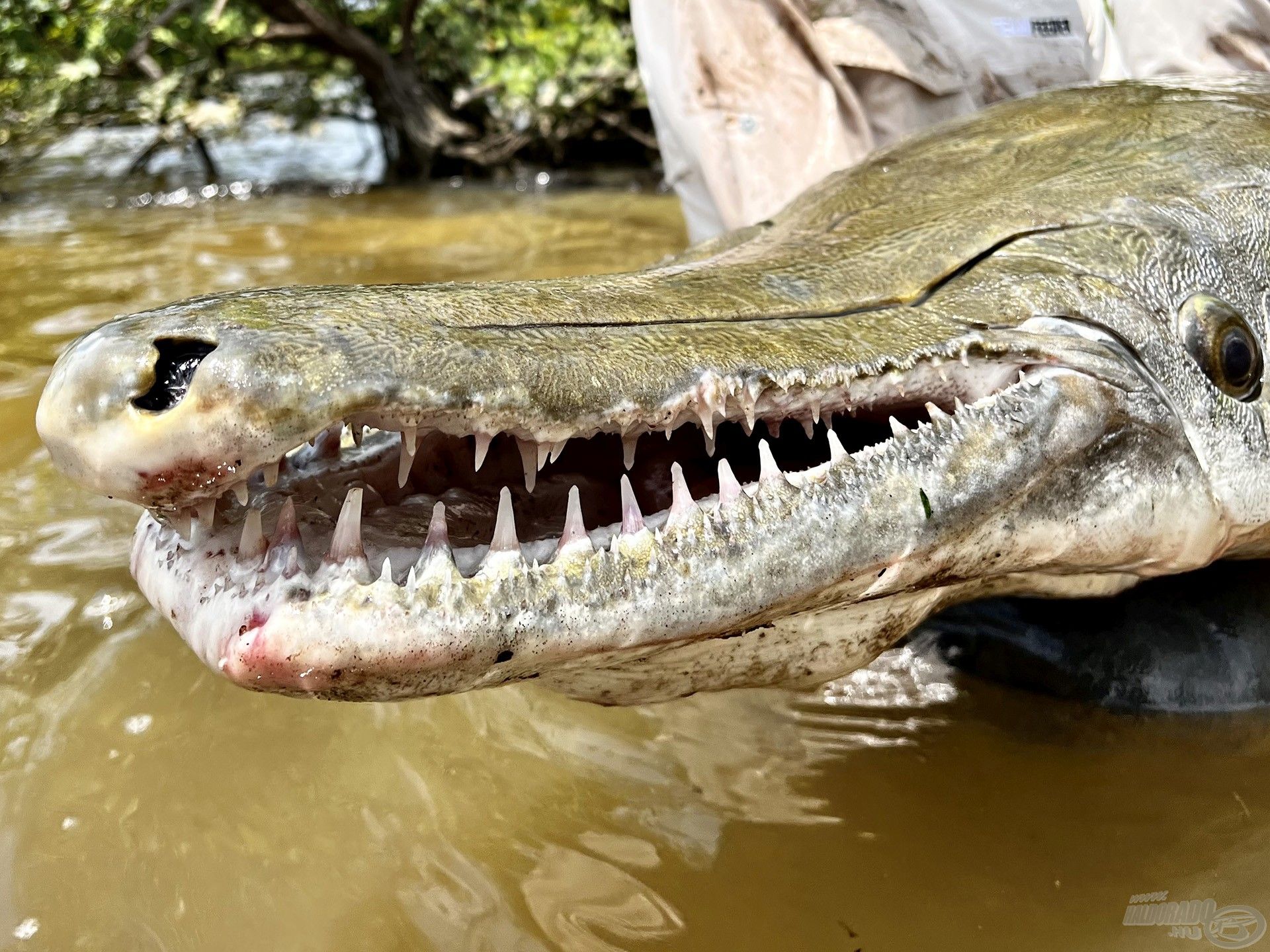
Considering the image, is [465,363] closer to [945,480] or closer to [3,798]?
[945,480]

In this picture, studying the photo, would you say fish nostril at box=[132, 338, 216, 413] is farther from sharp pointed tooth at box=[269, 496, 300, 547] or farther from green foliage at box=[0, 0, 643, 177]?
green foliage at box=[0, 0, 643, 177]

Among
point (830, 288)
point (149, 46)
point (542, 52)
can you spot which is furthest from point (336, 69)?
point (830, 288)

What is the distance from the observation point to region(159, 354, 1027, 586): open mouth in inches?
49.2

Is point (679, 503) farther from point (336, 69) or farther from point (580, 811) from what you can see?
point (336, 69)

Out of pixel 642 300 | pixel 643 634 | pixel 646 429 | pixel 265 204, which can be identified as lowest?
pixel 265 204

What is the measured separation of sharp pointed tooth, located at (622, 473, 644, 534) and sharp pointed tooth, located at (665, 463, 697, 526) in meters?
0.04

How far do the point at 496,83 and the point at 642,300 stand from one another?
8.86 metres

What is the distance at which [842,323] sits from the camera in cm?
157

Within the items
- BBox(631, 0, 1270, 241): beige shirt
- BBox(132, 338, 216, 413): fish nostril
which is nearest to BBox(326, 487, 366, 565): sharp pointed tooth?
BBox(132, 338, 216, 413): fish nostril

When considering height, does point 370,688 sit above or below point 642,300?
below

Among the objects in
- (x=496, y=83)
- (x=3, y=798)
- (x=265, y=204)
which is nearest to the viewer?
(x=3, y=798)

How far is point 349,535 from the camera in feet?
4.00

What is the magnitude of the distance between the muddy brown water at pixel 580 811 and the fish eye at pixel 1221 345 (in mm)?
674

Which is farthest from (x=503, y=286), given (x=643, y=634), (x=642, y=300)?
(x=643, y=634)
